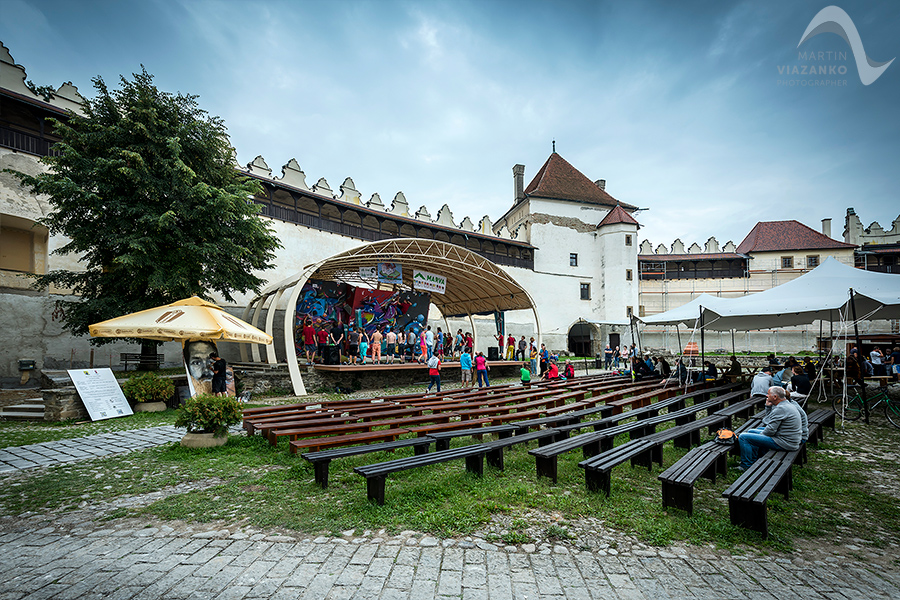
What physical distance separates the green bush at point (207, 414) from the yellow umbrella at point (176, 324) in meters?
2.13

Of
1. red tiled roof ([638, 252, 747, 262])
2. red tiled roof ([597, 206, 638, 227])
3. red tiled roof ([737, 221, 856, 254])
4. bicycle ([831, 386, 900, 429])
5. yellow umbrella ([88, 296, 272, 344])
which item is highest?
red tiled roof ([597, 206, 638, 227])

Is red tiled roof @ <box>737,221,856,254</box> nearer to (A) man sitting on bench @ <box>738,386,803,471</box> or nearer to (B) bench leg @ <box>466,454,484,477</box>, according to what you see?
(A) man sitting on bench @ <box>738,386,803,471</box>

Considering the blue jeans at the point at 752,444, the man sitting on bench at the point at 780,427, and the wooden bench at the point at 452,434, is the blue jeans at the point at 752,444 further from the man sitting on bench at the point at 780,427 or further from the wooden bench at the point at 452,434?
the wooden bench at the point at 452,434

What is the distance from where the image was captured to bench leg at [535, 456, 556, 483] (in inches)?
191

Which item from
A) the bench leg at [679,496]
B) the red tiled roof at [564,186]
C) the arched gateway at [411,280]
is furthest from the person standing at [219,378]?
the red tiled roof at [564,186]

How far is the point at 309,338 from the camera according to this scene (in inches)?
722

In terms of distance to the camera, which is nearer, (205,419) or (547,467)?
(547,467)

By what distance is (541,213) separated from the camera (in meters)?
38.4

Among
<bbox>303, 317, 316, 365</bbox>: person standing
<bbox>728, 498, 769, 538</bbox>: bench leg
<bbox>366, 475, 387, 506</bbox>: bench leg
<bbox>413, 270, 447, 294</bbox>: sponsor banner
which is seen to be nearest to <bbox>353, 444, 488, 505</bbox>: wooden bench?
<bbox>366, 475, 387, 506</bbox>: bench leg

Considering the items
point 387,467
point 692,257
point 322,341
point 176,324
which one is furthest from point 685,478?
point 692,257

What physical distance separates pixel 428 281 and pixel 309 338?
20.6 feet

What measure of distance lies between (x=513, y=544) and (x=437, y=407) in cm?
500

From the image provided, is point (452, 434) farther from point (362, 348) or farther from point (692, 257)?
point (692, 257)

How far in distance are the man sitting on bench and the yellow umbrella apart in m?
9.09
